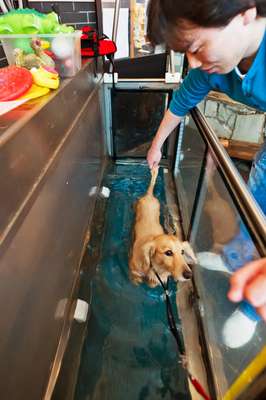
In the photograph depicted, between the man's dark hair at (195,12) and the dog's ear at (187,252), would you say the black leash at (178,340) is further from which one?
the man's dark hair at (195,12)

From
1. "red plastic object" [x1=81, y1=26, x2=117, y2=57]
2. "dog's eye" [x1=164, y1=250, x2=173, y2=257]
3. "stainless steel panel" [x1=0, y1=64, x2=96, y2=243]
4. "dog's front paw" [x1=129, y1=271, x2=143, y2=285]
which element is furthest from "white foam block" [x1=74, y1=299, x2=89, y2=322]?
"red plastic object" [x1=81, y1=26, x2=117, y2=57]

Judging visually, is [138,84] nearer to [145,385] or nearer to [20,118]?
[20,118]

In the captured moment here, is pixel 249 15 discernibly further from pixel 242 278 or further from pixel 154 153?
pixel 154 153

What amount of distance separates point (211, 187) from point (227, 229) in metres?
0.25

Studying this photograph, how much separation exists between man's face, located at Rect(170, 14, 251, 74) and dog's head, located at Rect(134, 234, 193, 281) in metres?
0.75

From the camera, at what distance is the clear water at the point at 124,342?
1.04 metres

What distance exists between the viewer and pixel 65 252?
1.09 meters

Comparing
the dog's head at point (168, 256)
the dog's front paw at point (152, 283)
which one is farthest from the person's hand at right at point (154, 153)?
the dog's front paw at point (152, 283)

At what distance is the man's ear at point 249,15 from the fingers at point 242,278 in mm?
533

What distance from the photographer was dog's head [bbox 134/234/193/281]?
1157mm

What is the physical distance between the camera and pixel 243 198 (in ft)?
2.29

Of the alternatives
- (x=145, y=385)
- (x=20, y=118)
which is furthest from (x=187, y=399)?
(x=20, y=118)

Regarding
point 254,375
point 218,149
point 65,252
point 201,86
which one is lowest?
point 65,252

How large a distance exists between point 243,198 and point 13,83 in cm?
77
